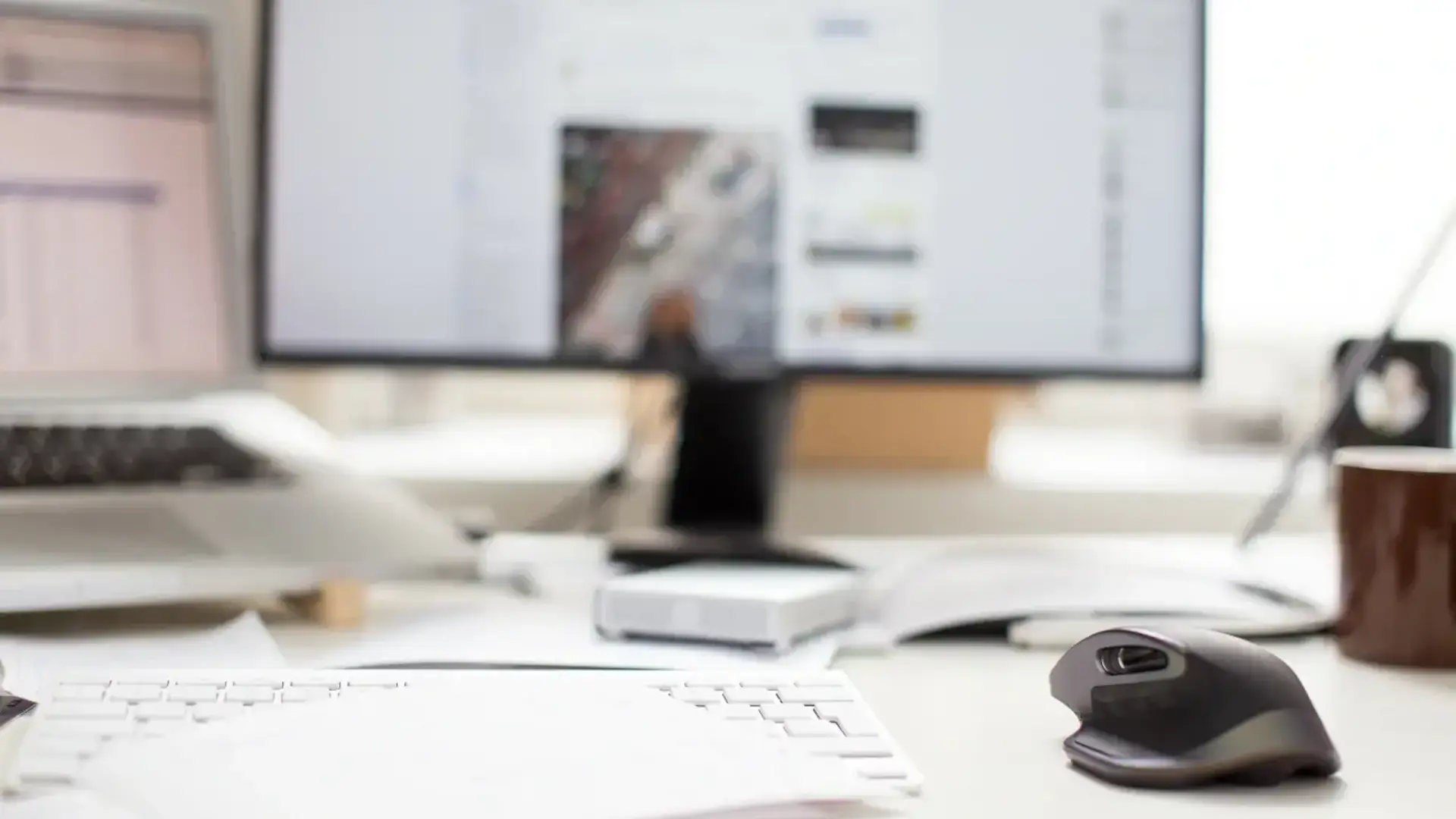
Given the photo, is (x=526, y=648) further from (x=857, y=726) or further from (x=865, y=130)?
(x=865, y=130)

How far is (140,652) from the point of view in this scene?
1.79ft

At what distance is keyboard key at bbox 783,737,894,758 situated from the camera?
0.39 meters

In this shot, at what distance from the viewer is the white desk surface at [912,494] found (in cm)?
101

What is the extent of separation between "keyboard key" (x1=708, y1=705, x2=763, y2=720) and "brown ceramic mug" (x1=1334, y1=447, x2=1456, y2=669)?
292 millimetres

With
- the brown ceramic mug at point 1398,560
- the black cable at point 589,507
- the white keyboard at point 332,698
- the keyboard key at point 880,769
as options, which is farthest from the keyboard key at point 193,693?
the black cable at point 589,507

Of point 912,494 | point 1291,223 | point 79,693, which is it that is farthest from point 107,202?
point 1291,223

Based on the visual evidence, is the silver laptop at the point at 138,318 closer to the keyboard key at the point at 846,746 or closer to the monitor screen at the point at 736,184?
the monitor screen at the point at 736,184

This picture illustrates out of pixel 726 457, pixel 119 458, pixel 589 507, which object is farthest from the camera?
pixel 589 507

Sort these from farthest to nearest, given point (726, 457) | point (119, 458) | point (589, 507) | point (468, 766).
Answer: point (589, 507), point (726, 457), point (119, 458), point (468, 766)

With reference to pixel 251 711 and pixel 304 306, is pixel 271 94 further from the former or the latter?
pixel 251 711

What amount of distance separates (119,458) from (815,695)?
1.41 ft

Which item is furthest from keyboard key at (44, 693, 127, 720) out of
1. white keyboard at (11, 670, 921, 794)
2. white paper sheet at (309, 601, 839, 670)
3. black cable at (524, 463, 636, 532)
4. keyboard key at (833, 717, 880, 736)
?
black cable at (524, 463, 636, 532)

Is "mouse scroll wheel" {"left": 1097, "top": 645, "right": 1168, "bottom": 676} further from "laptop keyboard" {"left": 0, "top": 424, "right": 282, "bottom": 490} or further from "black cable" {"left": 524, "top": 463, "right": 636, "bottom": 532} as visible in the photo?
"black cable" {"left": 524, "top": 463, "right": 636, "bottom": 532}

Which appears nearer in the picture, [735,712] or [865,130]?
[735,712]
